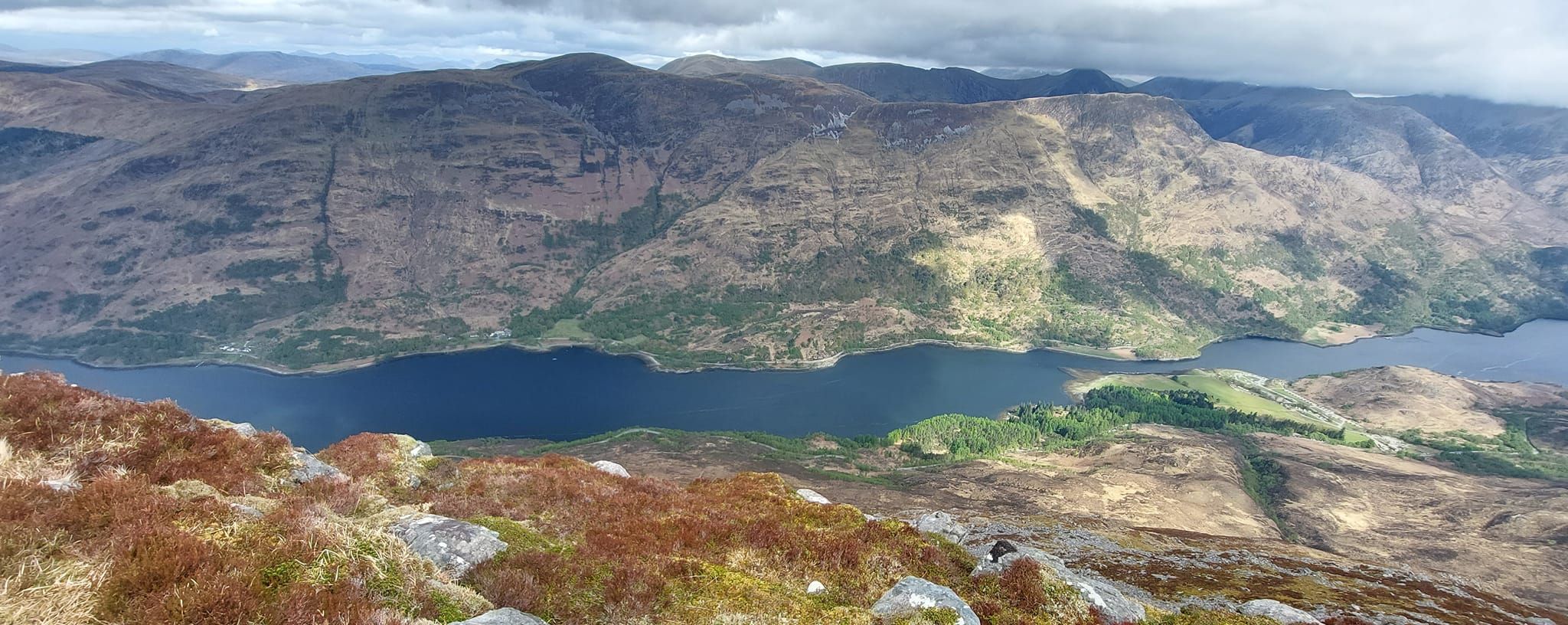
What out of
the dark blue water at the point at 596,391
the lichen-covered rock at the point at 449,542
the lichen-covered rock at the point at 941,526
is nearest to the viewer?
the lichen-covered rock at the point at 449,542

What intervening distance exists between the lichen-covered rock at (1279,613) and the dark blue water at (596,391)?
12490 cm

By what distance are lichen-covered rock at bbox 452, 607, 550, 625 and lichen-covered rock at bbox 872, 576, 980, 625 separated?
694 centimetres

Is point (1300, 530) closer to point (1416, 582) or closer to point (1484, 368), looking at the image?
point (1416, 582)

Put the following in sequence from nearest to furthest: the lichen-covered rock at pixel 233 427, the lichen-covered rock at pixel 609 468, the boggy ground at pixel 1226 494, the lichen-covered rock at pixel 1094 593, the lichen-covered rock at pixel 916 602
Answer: the lichen-covered rock at pixel 916 602
the lichen-covered rock at pixel 1094 593
the lichen-covered rock at pixel 233 427
the lichen-covered rock at pixel 609 468
the boggy ground at pixel 1226 494

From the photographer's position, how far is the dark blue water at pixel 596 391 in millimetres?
148625

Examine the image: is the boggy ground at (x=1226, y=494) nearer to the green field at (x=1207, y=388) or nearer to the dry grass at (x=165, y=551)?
the green field at (x=1207, y=388)

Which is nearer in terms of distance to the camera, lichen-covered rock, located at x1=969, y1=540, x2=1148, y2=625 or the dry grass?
the dry grass

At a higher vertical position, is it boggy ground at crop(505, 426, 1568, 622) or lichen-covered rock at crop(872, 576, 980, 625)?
lichen-covered rock at crop(872, 576, 980, 625)

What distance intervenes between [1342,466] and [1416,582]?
81.8 metres

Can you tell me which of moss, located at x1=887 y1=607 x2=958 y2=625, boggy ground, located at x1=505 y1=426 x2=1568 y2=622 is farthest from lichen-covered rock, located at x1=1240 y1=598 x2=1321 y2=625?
boggy ground, located at x1=505 y1=426 x2=1568 y2=622

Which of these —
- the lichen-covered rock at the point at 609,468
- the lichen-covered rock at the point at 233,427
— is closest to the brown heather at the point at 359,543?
the lichen-covered rock at the point at 233,427

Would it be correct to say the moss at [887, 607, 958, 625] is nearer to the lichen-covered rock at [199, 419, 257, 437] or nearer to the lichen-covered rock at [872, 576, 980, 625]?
the lichen-covered rock at [872, 576, 980, 625]

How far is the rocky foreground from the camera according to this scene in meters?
9.11

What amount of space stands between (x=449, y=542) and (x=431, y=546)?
1.25 ft
